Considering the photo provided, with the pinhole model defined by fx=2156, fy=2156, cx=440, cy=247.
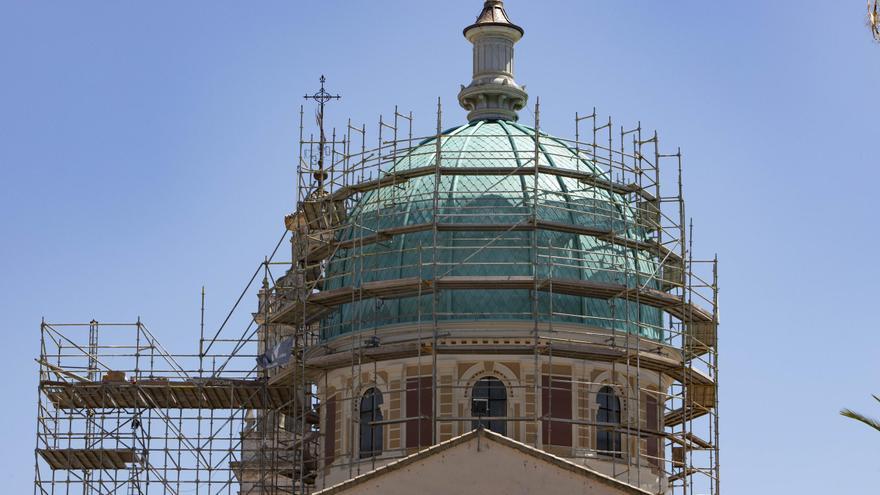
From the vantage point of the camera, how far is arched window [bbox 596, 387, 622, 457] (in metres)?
62.6

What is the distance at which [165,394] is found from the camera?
224ft

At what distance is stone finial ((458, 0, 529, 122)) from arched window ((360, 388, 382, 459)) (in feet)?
39.3

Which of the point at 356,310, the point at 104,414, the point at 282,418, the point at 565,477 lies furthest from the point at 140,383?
the point at 565,477

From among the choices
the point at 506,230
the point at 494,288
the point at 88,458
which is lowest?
the point at 88,458

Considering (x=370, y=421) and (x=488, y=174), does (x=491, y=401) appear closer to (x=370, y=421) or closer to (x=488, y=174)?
(x=370, y=421)

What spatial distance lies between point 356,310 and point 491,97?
1028 cm

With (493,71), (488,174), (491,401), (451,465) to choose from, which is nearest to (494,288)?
(491,401)

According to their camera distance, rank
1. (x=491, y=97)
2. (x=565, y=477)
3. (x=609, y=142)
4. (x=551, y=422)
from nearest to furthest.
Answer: (x=565, y=477) → (x=551, y=422) → (x=609, y=142) → (x=491, y=97)

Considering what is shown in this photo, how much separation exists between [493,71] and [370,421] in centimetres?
1454

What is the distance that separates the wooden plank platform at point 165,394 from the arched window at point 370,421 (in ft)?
A: 15.7

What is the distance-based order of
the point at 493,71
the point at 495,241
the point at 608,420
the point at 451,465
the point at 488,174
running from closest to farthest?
the point at 451,465 → the point at 608,420 → the point at 495,241 → the point at 488,174 → the point at 493,71

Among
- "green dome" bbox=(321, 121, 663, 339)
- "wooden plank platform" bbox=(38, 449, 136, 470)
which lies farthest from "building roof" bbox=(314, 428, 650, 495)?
"wooden plank platform" bbox=(38, 449, 136, 470)

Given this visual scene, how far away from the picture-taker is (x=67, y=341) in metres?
68.9

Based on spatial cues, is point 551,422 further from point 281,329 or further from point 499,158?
point 281,329
